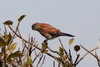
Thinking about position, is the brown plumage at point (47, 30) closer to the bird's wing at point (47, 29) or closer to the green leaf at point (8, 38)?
the bird's wing at point (47, 29)

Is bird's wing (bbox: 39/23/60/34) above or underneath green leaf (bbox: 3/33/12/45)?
underneath

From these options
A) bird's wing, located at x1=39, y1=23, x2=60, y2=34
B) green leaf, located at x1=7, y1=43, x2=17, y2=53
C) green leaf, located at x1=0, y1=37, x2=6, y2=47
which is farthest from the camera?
bird's wing, located at x1=39, y1=23, x2=60, y2=34

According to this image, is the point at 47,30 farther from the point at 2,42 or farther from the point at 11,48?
the point at 2,42

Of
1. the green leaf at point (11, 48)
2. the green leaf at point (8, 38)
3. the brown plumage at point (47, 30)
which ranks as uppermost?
the green leaf at point (8, 38)

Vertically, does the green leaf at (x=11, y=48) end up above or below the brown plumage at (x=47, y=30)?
above

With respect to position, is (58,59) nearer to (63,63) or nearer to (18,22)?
(63,63)

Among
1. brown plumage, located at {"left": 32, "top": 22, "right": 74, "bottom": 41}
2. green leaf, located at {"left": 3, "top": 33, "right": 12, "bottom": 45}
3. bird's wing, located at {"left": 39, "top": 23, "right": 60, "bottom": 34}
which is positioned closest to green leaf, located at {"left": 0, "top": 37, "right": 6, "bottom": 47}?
green leaf, located at {"left": 3, "top": 33, "right": 12, "bottom": 45}

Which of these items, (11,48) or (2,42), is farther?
(11,48)

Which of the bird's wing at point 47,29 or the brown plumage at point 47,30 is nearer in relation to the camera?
the brown plumage at point 47,30

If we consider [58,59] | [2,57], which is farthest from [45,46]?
[2,57]

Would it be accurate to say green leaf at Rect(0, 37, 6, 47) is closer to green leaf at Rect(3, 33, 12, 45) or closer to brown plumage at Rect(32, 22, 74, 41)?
green leaf at Rect(3, 33, 12, 45)

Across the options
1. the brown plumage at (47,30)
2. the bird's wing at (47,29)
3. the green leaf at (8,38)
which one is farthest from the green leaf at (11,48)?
the bird's wing at (47,29)

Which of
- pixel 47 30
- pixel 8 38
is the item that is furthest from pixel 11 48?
pixel 47 30

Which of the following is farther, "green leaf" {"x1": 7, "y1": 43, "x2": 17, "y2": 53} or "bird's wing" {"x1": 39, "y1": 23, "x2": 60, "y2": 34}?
"bird's wing" {"x1": 39, "y1": 23, "x2": 60, "y2": 34}
